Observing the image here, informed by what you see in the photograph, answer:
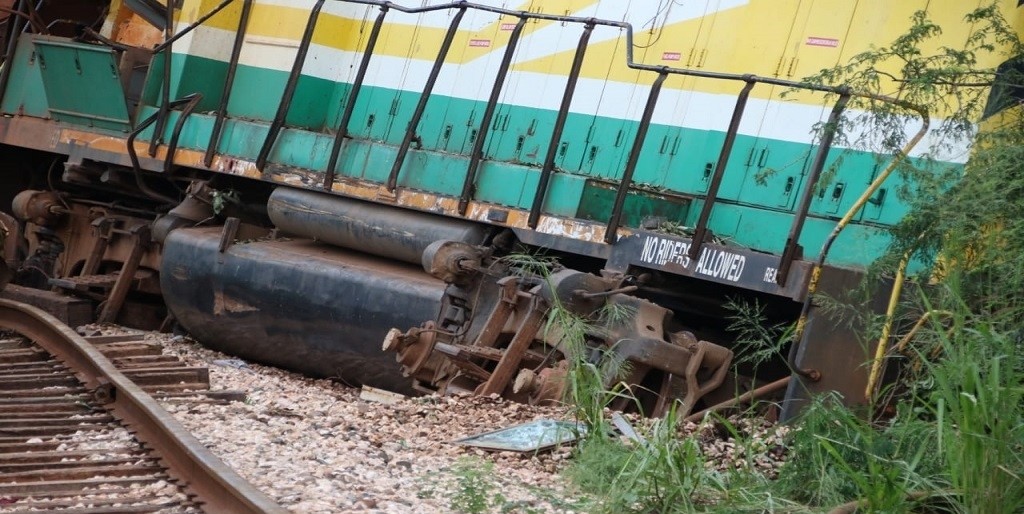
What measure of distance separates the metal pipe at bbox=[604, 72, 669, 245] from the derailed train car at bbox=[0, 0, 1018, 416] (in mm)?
13

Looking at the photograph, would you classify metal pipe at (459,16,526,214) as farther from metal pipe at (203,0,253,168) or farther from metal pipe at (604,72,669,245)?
metal pipe at (203,0,253,168)

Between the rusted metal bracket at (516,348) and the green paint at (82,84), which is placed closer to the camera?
the rusted metal bracket at (516,348)

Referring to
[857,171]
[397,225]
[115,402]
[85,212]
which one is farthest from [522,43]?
[85,212]

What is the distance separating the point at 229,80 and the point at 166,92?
521 millimetres

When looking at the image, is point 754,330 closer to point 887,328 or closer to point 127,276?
point 887,328

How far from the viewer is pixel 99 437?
6250 mm

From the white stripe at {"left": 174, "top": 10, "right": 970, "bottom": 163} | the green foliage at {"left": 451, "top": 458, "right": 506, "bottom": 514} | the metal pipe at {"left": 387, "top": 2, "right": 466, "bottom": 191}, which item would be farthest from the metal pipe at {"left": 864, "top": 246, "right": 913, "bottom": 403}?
the metal pipe at {"left": 387, "top": 2, "right": 466, "bottom": 191}

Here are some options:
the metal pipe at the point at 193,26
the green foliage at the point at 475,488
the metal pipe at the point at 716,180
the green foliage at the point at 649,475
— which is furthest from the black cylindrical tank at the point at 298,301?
the green foliage at the point at 649,475

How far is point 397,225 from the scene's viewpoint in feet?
30.5

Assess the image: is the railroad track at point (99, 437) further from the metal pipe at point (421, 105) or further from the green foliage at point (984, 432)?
the green foliage at point (984, 432)

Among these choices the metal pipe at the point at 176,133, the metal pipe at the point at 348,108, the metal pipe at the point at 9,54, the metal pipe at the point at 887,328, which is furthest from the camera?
the metal pipe at the point at 9,54

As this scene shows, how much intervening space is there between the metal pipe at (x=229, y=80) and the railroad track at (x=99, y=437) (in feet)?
6.88

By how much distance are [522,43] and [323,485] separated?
5.05 metres

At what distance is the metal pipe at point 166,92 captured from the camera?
10852mm
